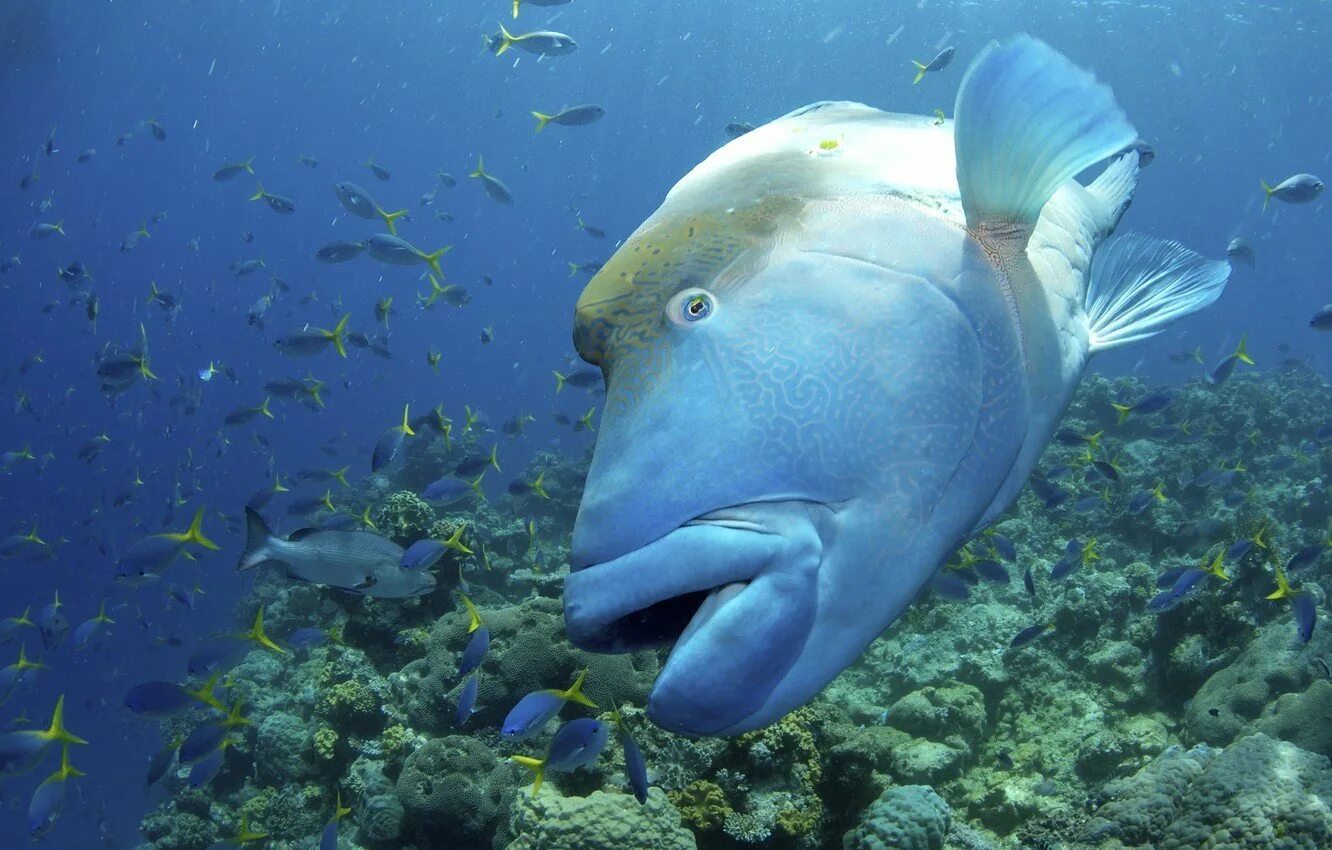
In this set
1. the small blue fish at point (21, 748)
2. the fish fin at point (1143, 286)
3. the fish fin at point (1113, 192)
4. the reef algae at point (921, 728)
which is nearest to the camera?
the fish fin at point (1143, 286)

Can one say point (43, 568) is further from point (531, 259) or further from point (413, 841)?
point (531, 259)

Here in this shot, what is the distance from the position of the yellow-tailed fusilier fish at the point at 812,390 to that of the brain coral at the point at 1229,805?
9.41 feet

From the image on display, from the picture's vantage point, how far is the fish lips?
1033mm

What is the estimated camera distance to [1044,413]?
1.64m

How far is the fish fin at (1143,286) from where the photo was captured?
2.20m

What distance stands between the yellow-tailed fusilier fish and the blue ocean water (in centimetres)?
1220

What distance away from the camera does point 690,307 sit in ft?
4.10

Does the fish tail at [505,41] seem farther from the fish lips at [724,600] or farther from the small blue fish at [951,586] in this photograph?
the fish lips at [724,600]

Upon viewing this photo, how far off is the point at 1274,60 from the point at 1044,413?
7291cm

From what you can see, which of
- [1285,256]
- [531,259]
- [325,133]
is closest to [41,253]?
[325,133]

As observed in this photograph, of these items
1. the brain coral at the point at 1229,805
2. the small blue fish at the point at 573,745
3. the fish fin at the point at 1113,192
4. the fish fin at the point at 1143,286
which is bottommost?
the small blue fish at the point at 573,745

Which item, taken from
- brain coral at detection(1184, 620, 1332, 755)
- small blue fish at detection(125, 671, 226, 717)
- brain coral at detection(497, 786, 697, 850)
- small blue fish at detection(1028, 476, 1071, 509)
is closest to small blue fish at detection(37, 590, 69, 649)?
small blue fish at detection(125, 671, 226, 717)

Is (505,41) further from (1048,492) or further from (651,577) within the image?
(651,577)

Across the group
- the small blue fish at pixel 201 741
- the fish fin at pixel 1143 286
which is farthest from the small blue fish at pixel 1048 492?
the small blue fish at pixel 201 741
